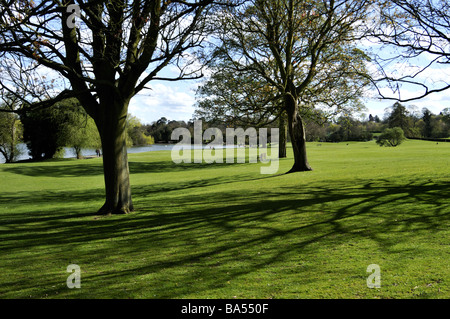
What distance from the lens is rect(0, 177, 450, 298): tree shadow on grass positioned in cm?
565

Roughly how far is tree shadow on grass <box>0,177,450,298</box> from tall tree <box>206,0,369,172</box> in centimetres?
833

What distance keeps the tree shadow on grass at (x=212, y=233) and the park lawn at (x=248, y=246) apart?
0.10 feet

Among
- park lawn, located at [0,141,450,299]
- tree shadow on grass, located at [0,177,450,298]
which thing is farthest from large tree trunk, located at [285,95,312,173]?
tree shadow on grass, located at [0,177,450,298]

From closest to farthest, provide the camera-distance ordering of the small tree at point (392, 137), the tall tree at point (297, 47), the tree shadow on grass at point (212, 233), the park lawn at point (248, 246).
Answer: the park lawn at point (248, 246), the tree shadow on grass at point (212, 233), the tall tree at point (297, 47), the small tree at point (392, 137)

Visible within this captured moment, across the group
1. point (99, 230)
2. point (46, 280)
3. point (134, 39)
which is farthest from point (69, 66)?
point (46, 280)

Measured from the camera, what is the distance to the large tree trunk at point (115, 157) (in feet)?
36.7

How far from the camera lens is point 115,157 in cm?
1127

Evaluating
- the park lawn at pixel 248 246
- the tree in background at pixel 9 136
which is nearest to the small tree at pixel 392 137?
the park lawn at pixel 248 246

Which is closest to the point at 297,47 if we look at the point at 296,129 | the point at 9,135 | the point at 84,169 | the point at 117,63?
the point at 296,129

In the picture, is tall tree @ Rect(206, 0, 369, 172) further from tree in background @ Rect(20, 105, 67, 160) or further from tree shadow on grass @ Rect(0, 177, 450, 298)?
tree in background @ Rect(20, 105, 67, 160)

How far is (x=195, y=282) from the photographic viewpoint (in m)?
5.30

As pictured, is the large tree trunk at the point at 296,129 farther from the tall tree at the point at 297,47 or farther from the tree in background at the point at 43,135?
the tree in background at the point at 43,135

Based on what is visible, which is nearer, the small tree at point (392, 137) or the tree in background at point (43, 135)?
the tree in background at point (43, 135)
